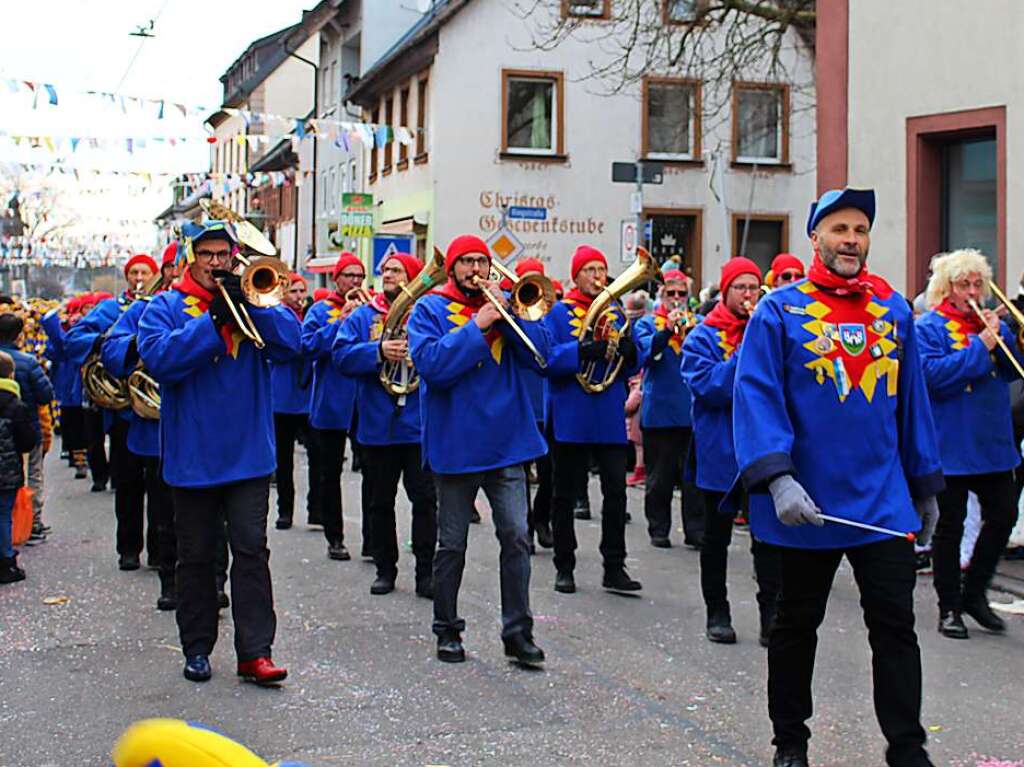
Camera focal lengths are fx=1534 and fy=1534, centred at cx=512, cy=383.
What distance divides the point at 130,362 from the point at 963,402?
170 inches

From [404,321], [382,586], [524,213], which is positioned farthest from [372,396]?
[524,213]

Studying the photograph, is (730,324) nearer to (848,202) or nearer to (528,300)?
(528,300)

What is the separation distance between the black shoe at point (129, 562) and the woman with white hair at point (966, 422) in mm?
5049

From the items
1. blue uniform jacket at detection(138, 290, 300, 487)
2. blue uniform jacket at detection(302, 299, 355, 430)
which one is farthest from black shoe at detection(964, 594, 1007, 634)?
blue uniform jacket at detection(302, 299, 355, 430)

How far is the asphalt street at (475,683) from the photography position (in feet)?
19.2

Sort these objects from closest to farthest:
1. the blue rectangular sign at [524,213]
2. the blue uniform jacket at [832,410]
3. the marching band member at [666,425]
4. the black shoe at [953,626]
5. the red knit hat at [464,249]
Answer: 1. the blue uniform jacket at [832,410]
2. the red knit hat at [464,249]
3. the black shoe at [953,626]
4. the marching band member at [666,425]
5. the blue rectangular sign at [524,213]

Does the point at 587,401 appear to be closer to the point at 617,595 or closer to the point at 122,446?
the point at 617,595

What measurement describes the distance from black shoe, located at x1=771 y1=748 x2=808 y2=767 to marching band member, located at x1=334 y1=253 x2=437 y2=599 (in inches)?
154

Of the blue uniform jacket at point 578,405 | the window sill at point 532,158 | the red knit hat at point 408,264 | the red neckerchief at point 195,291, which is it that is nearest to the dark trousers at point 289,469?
the red knit hat at point 408,264

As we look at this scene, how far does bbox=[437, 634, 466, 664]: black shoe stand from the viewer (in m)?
7.30

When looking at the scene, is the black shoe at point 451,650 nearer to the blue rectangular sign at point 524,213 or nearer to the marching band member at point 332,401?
the marching band member at point 332,401

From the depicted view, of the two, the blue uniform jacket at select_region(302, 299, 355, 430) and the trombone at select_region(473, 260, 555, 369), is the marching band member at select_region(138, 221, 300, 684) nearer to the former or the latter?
the trombone at select_region(473, 260, 555, 369)

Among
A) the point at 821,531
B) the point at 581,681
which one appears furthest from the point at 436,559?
the point at 821,531

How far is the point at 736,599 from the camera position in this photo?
9133mm
